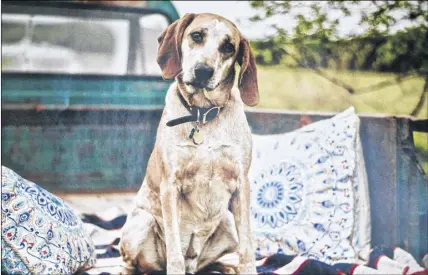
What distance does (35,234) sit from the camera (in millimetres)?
2791

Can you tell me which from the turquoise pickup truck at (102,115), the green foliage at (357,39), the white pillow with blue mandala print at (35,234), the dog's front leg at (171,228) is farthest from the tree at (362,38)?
the white pillow with blue mandala print at (35,234)

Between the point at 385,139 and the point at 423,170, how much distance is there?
257 mm

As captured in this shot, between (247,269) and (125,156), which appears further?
(125,156)

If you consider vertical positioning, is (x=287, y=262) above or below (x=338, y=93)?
below

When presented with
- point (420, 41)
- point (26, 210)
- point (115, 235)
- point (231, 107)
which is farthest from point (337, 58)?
point (26, 210)

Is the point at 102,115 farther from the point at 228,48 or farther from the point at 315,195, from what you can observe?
the point at 315,195

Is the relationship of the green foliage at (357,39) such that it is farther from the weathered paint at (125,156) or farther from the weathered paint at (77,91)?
the weathered paint at (77,91)

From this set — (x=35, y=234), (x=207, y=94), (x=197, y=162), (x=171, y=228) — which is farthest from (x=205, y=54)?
(x=35, y=234)

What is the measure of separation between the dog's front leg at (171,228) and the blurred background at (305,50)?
2.41 ft

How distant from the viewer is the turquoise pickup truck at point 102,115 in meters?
3.37

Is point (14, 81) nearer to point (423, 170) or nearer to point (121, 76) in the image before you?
point (121, 76)

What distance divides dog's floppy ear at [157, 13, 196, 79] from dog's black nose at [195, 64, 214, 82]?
0.13 meters

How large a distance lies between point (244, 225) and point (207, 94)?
647mm

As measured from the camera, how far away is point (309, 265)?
320cm
